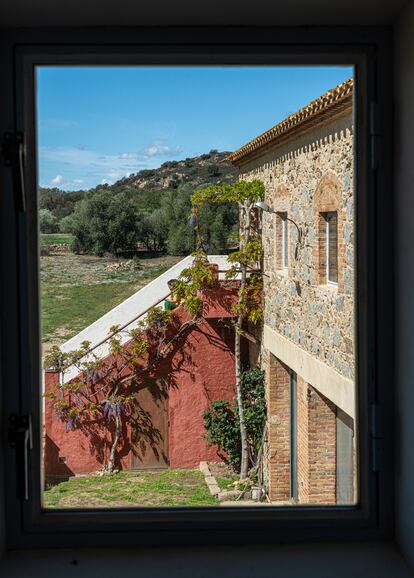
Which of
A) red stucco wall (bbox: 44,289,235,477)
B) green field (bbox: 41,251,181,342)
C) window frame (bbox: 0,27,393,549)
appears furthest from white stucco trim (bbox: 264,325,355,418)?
green field (bbox: 41,251,181,342)

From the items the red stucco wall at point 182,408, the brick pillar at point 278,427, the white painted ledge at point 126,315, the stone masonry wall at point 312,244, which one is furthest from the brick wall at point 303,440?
the white painted ledge at point 126,315

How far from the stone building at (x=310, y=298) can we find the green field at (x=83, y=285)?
4.67 metres

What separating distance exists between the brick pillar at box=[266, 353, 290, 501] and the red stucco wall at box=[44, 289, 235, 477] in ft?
2.20

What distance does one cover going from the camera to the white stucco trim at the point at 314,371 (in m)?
5.07

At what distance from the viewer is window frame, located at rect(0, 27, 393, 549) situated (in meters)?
1.09

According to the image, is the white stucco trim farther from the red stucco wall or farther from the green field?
the green field

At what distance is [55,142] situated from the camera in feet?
51.5
